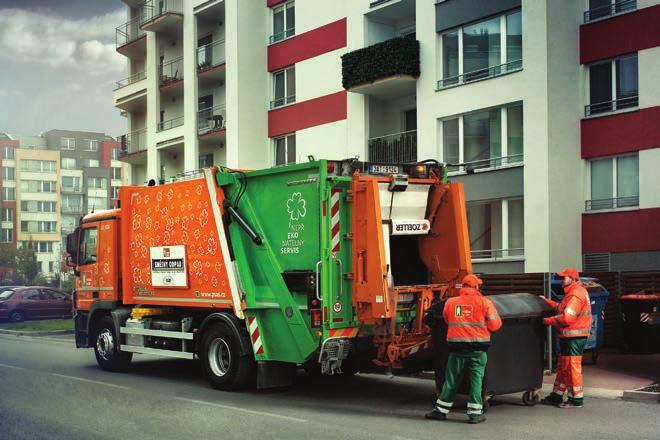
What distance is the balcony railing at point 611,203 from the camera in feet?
65.5

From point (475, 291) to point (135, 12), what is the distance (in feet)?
110

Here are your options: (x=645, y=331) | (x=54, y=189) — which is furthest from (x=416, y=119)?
(x=54, y=189)

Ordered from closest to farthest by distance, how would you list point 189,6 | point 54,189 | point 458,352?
point 458,352 → point 189,6 → point 54,189

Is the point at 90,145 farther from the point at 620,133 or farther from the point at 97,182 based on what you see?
the point at 620,133

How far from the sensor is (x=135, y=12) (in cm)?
3916

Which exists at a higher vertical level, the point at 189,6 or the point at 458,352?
the point at 189,6

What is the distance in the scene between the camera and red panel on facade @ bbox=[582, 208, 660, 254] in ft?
63.5

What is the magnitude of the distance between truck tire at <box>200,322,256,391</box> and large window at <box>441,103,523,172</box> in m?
10.8

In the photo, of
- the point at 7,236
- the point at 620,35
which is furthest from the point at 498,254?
the point at 7,236

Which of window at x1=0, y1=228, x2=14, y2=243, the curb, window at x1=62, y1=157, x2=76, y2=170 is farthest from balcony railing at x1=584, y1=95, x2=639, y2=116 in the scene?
window at x1=62, y1=157, x2=76, y2=170

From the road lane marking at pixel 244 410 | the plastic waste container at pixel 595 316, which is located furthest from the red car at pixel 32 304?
the plastic waste container at pixel 595 316

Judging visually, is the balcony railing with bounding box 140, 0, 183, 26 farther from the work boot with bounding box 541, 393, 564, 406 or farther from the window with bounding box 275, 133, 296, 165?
the work boot with bounding box 541, 393, 564, 406

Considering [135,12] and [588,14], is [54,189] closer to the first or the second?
[135,12]

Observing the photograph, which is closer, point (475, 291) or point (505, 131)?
point (475, 291)
